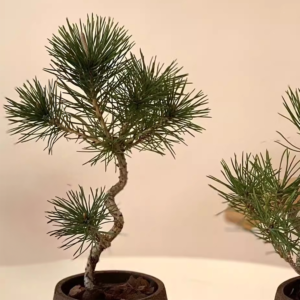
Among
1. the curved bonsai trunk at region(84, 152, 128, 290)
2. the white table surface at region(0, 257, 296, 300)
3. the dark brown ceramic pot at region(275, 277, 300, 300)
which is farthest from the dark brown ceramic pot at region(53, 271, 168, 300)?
the white table surface at region(0, 257, 296, 300)

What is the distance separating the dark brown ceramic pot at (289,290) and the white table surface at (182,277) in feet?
1.23

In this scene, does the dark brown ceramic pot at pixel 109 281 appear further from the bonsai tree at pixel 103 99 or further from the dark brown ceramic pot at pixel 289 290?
Result: the dark brown ceramic pot at pixel 289 290

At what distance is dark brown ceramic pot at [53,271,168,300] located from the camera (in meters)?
0.75

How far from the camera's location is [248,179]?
0.70 m

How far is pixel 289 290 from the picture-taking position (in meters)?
0.75

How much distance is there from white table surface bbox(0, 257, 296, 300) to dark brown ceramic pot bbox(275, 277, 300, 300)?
0.37 metres

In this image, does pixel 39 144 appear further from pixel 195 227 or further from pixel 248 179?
pixel 248 179

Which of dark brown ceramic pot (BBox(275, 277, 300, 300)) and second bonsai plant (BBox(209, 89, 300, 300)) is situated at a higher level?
second bonsai plant (BBox(209, 89, 300, 300))

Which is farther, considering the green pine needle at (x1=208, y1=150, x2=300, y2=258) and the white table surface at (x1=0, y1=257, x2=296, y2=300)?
the white table surface at (x1=0, y1=257, x2=296, y2=300)

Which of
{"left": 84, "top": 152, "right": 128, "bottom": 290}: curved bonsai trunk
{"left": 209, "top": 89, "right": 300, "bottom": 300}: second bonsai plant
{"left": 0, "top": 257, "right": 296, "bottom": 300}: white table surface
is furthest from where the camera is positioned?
{"left": 0, "top": 257, "right": 296, "bottom": 300}: white table surface

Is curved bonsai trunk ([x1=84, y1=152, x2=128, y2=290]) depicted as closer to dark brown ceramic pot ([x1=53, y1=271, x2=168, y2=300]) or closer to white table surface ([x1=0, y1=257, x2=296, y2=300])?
dark brown ceramic pot ([x1=53, y1=271, x2=168, y2=300])

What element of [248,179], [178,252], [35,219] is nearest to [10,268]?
[35,219]

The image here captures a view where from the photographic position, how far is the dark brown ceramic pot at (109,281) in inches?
29.4

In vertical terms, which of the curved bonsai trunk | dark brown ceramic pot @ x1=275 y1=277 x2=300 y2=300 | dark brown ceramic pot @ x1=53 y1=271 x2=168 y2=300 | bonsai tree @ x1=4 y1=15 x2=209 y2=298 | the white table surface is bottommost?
the white table surface
